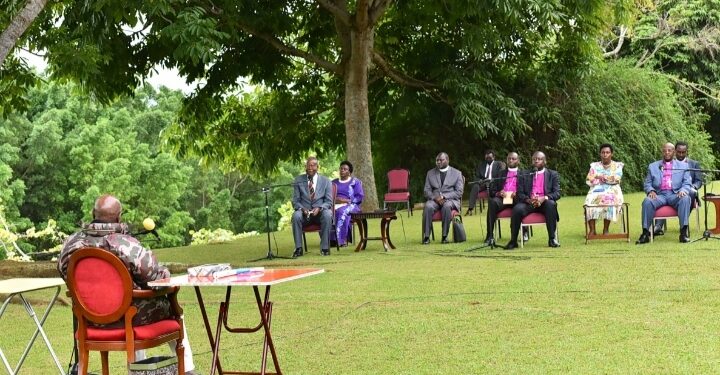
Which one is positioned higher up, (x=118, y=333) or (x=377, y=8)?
(x=377, y=8)

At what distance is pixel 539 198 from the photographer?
14.2m

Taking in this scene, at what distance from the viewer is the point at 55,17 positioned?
18.5 metres

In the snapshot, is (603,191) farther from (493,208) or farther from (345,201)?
(345,201)

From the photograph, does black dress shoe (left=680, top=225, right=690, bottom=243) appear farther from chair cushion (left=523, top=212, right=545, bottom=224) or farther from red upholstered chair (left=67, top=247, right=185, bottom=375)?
red upholstered chair (left=67, top=247, right=185, bottom=375)

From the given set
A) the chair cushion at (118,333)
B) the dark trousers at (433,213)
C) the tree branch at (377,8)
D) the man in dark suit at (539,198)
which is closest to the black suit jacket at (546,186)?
the man in dark suit at (539,198)

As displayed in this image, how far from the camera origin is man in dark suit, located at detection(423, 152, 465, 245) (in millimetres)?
16125

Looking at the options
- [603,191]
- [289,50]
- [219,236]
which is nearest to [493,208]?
[603,191]

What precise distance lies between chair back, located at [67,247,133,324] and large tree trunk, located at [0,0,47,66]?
464cm

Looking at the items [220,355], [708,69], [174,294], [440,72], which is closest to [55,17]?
[440,72]

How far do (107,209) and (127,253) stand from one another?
0.92 ft

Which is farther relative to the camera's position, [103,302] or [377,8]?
[377,8]

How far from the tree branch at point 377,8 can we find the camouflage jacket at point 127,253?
1482cm

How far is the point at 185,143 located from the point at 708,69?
17.5m

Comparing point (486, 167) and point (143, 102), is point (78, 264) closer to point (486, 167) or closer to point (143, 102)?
point (486, 167)
